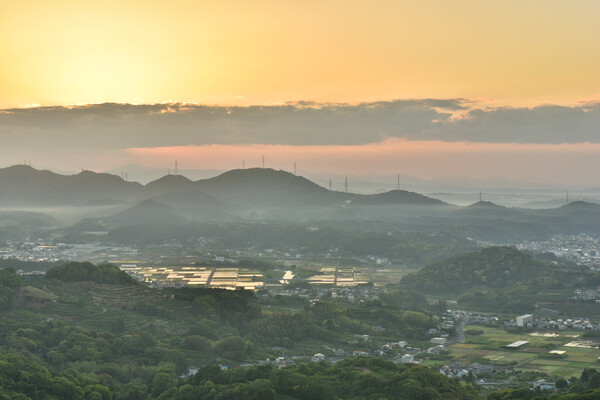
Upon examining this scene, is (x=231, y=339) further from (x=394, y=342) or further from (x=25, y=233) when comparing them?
(x=25, y=233)

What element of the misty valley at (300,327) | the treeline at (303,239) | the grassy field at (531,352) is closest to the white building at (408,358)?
the misty valley at (300,327)

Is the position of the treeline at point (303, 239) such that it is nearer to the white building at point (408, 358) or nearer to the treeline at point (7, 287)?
the white building at point (408, 358)

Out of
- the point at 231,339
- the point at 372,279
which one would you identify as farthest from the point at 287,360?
the point at 372,279

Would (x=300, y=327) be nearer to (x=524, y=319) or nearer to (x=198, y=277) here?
(x=524, y=319)

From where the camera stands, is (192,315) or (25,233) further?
(25,233)

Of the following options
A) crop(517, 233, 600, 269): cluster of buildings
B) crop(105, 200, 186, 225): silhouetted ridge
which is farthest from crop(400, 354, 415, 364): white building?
crop(105, 200, 186, 225): silhouetted ridge

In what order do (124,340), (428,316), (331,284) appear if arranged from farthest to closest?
(331,284) → (428,316) → (124,340)

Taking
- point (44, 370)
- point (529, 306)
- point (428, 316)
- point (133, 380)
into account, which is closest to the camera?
point (44, 370)
